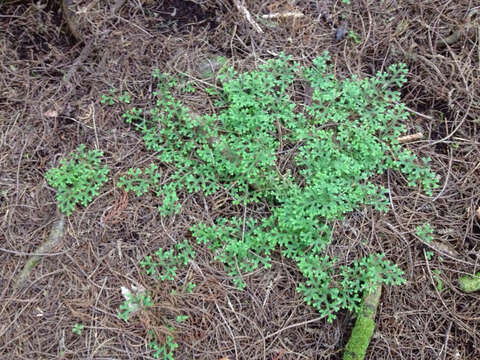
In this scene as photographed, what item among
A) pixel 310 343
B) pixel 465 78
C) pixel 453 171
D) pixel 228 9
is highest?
pixel 228 9

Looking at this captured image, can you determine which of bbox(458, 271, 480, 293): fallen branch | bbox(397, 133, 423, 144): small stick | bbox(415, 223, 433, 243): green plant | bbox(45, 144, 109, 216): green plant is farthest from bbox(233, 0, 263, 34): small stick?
bbox(458, 271, 480, 293): fallen branch

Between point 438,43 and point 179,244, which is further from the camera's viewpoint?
point 438,43

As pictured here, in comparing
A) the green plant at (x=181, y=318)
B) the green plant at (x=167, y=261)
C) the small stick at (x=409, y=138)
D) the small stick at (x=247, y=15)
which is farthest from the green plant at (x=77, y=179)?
the small stick at (x=409, y=138)

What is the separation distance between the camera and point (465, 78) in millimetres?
→ 3998

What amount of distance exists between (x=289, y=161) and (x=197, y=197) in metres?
0.95

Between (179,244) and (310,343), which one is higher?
(179,244)

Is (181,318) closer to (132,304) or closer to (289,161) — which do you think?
(132,304)

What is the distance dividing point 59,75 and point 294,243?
9.87 feet

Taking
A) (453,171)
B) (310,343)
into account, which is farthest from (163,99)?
(453,171)

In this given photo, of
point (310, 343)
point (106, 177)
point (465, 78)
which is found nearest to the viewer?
point (310, 343)

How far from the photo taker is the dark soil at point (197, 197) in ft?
11.0

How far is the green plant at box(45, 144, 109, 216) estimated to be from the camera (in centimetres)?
355

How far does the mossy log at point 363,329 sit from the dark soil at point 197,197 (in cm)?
12

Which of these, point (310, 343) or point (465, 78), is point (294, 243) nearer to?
point (310, 343)
